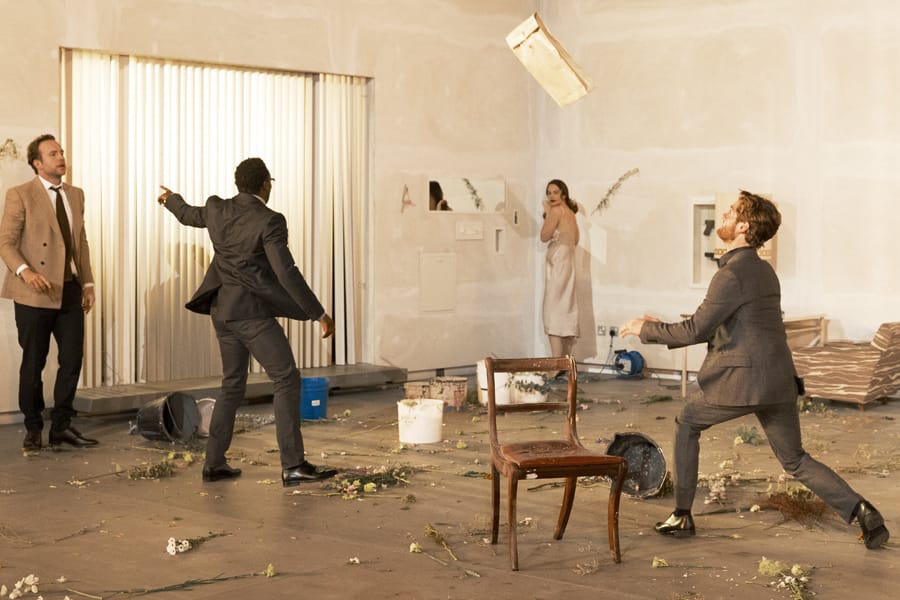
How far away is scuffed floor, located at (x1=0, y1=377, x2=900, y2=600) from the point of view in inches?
189

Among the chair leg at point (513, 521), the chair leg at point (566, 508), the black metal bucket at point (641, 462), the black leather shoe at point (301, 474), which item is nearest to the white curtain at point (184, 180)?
the black leather shoe at point (301, 474)

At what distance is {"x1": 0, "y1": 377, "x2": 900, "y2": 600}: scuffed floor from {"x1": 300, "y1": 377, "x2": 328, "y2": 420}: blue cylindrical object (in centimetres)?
60

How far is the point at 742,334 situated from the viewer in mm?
5184

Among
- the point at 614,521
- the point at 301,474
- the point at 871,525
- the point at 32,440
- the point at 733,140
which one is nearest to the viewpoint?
the point at 614,521

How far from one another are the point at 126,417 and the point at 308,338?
2054mm

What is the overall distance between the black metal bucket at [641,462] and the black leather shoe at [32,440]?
3.50 metres

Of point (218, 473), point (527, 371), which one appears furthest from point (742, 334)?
point (218, 473)

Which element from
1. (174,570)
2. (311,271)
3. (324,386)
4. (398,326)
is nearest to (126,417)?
(324,386)

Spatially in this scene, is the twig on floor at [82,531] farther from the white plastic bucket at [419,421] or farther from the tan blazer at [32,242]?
the white plastic bucket at [419,421]

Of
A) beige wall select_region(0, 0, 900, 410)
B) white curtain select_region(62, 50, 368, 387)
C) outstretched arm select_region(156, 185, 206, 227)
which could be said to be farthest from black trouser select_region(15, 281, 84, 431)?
beige wall select_region(0, 0, 900, 410)

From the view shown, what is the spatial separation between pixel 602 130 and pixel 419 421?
486cm

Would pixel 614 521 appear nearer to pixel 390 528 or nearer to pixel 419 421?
pixel 390 528

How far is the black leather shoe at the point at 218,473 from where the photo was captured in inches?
265

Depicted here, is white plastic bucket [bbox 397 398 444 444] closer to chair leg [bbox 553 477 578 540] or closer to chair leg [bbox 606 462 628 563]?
chair leg [bbox 553 477 578 540]
